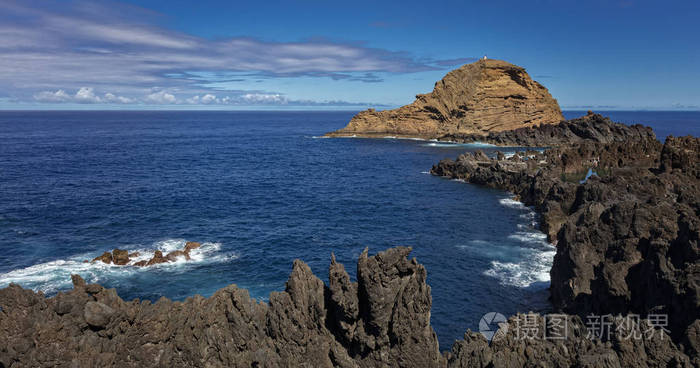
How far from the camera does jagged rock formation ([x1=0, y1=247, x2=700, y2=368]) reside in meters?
18.6

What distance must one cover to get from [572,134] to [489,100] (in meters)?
29.5

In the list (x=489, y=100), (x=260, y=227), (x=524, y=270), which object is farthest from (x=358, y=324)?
(x=489, y=100)

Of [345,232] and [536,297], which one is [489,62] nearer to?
[345,232]

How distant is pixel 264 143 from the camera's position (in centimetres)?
16588

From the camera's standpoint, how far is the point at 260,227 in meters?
55.1

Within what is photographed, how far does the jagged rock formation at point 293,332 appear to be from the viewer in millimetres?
18562

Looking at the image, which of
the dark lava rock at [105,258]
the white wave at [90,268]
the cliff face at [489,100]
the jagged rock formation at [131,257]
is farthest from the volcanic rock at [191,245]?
the cliff face at [489,100]

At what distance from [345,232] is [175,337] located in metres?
33.7

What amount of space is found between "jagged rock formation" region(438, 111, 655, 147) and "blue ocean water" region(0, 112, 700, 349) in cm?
5096

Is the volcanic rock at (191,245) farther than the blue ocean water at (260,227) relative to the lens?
Yes

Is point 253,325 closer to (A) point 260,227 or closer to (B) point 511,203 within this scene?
(A) point 260,227

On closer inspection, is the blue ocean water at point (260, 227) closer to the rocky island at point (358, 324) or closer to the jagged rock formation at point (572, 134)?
the rocky island at point (358, 324)

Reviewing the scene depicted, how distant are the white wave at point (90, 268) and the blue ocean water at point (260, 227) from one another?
0.18 m

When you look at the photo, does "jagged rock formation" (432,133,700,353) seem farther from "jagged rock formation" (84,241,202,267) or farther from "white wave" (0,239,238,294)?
"jagged rock formation" (84,241,202,267)
